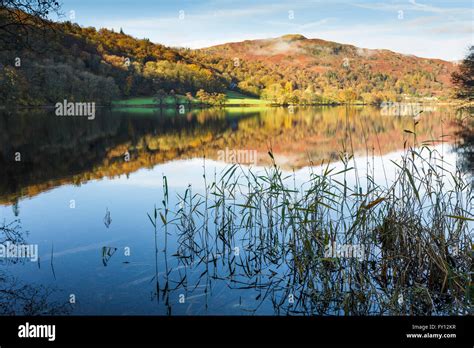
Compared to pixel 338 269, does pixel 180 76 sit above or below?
above

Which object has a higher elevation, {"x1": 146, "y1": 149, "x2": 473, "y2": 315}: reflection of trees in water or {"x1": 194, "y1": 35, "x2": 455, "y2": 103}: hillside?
{"x1": 194, "y1": 35, "x2": 455, "y2": 103}: hillside

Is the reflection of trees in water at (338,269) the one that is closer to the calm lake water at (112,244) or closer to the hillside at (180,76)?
the calm lake water at (112,244)

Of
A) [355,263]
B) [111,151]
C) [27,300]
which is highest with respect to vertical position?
[111,151]

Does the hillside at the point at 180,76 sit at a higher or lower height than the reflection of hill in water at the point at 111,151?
higher

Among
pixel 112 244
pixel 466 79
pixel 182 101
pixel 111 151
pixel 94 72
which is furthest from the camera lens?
pixel 182 101

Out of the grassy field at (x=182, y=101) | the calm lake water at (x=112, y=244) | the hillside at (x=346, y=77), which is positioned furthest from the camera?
A: the hillside at (x=346, y=77)

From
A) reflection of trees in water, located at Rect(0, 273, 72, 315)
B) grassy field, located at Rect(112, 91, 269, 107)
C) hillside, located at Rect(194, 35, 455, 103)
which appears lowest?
reflection of trees in water, located at Rect(0, 273, 72, 315)

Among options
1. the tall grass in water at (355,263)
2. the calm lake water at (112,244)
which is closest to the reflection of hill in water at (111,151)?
the calm lake water at (112,244)

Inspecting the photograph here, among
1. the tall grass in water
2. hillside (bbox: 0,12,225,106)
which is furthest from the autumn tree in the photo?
the tall grass in water

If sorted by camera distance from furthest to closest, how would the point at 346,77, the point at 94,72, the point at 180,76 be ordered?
the point at 346,77, the point at 180,76, the point at 94,72

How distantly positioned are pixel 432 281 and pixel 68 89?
71126 mm

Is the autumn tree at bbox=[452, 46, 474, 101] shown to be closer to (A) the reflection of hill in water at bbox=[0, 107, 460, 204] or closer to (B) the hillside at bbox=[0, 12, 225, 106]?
(A) the reflection of hill in water at bbox=[0, 107, 460, 204]

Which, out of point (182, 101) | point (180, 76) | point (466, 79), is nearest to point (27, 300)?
point (466, 79)

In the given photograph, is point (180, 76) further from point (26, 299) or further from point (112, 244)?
point (26, 299)
